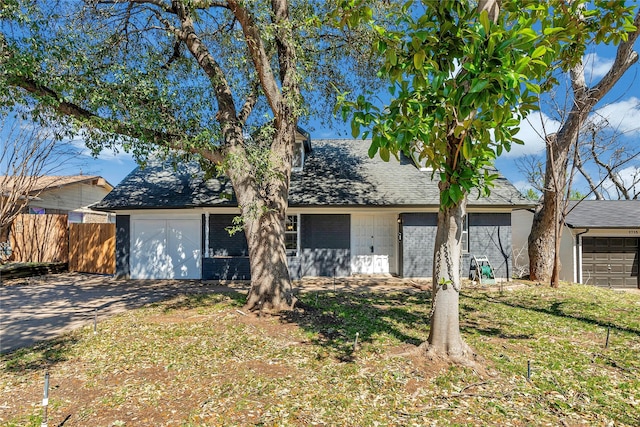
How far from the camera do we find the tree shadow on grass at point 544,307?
5973 millimetres

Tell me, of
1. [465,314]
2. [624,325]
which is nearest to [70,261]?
[465,314]

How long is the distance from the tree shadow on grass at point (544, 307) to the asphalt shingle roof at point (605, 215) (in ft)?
16.9

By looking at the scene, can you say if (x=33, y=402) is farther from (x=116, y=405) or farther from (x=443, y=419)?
(x=443, y=419)

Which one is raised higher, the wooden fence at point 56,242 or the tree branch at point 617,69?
the tree branch at point 617,69

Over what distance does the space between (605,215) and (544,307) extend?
28.8 ft

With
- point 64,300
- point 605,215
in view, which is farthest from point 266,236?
point 605,215

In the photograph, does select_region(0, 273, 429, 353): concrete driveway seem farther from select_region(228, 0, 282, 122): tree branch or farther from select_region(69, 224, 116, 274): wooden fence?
select_region(228, 0, 282, 122): tree branch

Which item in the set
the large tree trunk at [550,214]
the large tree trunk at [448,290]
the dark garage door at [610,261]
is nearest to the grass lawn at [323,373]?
the large tree trunk at [448,290]

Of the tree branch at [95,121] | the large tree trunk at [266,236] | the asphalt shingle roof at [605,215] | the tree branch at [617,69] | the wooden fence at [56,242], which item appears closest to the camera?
the tree branch at [95,121]

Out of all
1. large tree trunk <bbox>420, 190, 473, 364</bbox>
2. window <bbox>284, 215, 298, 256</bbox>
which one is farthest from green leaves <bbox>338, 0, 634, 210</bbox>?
window <bbox>284, 215, 298, 256</bbox>

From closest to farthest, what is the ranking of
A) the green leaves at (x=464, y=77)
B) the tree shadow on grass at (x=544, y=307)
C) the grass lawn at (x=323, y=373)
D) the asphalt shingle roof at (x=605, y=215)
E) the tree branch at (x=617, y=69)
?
the green leaves at (x=464, y=77) → the grass lawn at (x=323, y=373) → the tree shadow on grass at (x=544, y=307) → the tree branch at (x=617, y=69) → the asphalt shingle roof at (x=605, y=215)

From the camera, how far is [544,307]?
740cm

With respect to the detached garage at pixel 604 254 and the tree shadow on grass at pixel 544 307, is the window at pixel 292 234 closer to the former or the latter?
the tree shadow on grass at pixel 544 307

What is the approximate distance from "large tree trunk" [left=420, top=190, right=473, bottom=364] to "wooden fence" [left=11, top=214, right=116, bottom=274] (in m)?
12.9
